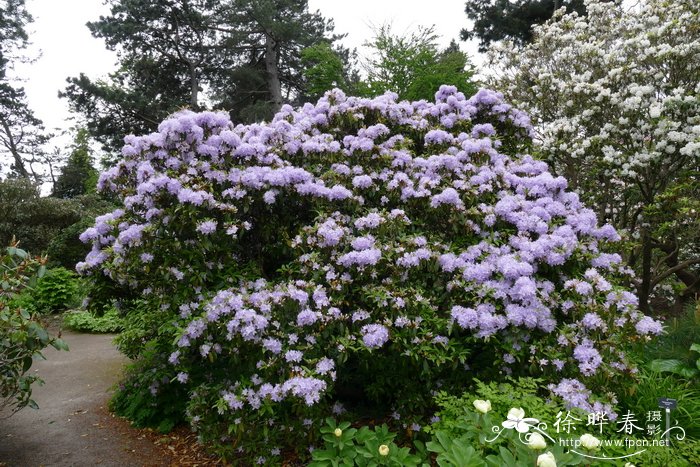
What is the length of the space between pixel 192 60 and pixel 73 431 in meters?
18.2

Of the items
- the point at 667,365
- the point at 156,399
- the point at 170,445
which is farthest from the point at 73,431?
the point at 667,365

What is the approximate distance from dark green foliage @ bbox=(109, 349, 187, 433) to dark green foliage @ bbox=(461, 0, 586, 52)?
590 inches

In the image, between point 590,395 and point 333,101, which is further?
point 333,101

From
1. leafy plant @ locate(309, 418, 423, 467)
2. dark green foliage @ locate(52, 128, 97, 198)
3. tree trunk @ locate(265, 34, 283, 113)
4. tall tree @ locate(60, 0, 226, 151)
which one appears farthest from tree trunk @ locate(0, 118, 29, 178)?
leafy plant @ locate(309, 418, 423, 467)

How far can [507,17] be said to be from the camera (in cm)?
1574

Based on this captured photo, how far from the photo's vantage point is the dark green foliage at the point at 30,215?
11.7m

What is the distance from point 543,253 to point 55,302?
10.3 m

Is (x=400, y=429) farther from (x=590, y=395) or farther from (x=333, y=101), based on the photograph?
(x=333, y=101)

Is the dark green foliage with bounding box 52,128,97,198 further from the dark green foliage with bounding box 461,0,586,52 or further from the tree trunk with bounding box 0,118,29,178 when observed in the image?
the dark green foliage with bounding box 461,0,586,52

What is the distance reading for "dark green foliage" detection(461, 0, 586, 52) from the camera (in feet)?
50.3

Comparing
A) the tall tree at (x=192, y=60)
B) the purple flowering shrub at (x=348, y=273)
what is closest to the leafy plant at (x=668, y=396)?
the purple flowering shrub at (x=348, y=273)

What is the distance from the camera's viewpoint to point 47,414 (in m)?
4.55

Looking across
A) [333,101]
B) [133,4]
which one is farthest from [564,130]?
[133,4]

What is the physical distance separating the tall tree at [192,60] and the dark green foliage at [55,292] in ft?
28.9
